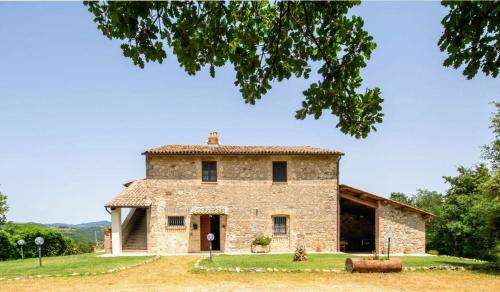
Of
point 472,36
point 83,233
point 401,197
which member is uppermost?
point 472,36

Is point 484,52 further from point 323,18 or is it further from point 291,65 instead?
point 291,65

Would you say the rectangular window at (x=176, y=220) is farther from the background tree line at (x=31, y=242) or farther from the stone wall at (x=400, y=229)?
the stone wall at (x=400, y=229)

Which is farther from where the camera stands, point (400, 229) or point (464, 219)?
point (464, 219)

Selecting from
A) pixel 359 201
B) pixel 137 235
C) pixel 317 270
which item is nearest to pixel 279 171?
pixel 359 201

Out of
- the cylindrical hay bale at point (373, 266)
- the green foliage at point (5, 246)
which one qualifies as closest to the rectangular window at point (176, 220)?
the green foliage at point (5, 246)

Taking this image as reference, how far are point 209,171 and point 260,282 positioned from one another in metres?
9.27

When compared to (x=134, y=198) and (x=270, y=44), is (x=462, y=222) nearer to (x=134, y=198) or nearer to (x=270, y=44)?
(x=134, y=198)

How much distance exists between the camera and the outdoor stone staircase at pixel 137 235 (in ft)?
60.8

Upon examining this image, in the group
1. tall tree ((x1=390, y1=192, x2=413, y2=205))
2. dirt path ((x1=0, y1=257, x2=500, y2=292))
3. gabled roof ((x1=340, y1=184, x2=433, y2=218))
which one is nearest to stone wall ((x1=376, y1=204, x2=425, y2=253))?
gabled roof ((x1=340, y1=184, x2=433, y2=218))

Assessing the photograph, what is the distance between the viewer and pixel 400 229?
18.2 meters

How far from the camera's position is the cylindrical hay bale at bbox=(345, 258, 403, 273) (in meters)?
11.9

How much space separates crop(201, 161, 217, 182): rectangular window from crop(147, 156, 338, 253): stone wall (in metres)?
0.26

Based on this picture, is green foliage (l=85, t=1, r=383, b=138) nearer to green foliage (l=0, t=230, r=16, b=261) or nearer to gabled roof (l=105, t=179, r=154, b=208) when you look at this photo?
gabled roof (l=105, t=179, r=154, b=208)

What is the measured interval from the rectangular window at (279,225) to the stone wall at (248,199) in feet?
0.83
